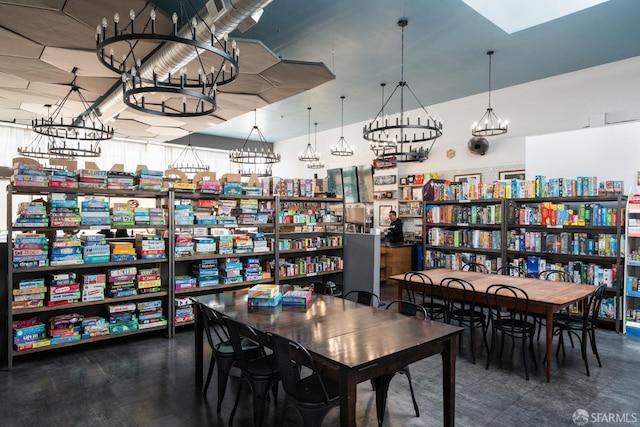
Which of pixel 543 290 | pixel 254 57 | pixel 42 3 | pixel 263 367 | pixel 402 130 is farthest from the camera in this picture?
pixel 402 130

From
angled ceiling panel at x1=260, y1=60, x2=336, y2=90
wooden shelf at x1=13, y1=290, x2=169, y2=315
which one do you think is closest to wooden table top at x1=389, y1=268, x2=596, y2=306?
angled ceiling panel at x1=260, y1=60, x2=336, y2=90

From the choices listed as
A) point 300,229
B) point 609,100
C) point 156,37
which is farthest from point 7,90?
point 609,100

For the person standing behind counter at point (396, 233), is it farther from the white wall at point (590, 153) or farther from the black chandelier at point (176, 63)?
the black chandelier at point (176, 63)

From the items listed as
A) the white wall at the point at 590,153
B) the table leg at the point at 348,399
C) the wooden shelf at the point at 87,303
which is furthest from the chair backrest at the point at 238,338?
the white wall at the point at 590,153

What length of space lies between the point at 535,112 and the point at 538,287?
15.6 ft

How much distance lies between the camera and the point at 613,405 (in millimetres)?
3311

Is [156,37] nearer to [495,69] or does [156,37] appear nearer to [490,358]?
[490,358]

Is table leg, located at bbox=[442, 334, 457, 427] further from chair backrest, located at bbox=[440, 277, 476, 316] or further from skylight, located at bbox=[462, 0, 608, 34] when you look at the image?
skylight, located at bbox=[462, 0, 608, 34]

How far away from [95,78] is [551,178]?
25.7 ft

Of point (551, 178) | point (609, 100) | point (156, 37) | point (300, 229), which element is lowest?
point (300, 229)

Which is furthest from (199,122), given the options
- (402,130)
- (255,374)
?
(255,374)

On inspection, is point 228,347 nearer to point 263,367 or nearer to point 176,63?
point 263,367

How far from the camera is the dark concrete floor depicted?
3.07 metres

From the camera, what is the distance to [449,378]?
2.73m
